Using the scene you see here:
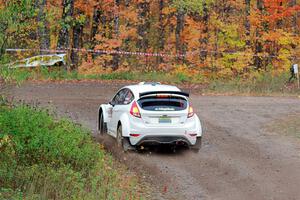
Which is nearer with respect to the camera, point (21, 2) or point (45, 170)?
point (21, 2)

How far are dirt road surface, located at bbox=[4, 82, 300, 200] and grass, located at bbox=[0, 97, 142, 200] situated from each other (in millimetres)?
895

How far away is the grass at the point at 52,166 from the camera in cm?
1121

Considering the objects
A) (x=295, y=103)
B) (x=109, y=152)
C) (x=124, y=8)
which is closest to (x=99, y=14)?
(x=124, y=8)

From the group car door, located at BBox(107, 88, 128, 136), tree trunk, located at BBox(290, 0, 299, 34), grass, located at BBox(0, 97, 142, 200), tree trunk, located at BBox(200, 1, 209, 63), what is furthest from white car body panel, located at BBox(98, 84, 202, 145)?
tree trunk, located at BBox(290, 0, 299, 34)

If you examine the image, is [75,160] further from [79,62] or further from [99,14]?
[99,14]

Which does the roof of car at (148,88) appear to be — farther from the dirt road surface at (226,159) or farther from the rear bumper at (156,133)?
the dirt road surface at (226,159)

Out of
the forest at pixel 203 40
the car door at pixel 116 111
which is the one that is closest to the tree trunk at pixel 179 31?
the forest at pixel 203 40

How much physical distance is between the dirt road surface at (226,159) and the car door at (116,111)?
0.60m

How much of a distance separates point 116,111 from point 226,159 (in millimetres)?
3347

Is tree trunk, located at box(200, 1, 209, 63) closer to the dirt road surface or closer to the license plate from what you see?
the dirt road surface

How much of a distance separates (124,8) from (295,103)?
18.2 metres

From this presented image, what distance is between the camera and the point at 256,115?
73.0 ft

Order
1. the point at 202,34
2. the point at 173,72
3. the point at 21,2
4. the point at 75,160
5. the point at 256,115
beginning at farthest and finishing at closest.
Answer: the point at 202,34 → the point at 173,72 → the point at 256,115 → the point at 75,160 → the point at 21,2

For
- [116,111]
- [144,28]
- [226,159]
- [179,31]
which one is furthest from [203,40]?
[226,159]
